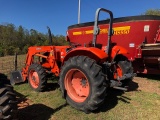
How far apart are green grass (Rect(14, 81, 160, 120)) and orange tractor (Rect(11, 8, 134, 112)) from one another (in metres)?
0.24

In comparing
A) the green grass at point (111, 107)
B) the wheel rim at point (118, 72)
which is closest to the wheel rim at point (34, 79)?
the green grass at point (111, 107)

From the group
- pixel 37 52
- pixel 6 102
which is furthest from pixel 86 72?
pixel 37 52

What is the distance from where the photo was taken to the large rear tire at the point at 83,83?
15.1ft

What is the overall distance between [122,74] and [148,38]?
275 centimetres

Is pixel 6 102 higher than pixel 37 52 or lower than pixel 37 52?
lower

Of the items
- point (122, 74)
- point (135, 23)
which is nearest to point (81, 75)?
point (122, 74)

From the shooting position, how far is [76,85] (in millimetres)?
5402

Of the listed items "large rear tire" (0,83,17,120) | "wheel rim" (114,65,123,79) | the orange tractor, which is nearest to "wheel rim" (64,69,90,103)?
the orange tractor

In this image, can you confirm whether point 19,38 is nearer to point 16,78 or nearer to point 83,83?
point 16,78

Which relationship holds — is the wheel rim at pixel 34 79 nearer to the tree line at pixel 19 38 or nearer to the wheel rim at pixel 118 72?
the wheel rim at pixel 118 72

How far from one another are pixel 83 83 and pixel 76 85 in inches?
10.1

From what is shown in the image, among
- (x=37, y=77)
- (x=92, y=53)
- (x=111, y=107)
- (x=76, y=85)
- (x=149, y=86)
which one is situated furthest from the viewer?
(x=149, y=86)

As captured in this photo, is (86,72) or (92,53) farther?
(92,53)

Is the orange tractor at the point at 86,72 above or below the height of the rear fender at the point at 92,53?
below
